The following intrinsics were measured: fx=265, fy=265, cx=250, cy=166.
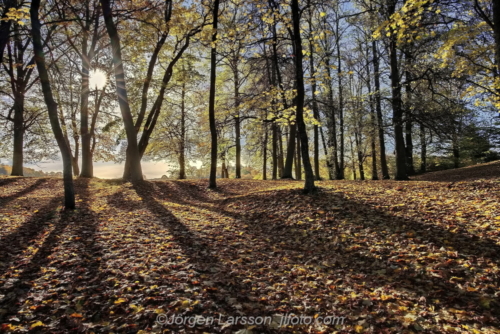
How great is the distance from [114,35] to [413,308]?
14508 millimetres

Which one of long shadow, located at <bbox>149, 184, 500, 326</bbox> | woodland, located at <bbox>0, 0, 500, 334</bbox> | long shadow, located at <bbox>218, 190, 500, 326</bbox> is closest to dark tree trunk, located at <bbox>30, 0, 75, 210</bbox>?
woodland, located at <bbox>0, 0, 500, 334</bbox>

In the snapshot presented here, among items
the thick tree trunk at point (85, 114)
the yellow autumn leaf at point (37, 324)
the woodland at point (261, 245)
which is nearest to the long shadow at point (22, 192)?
the woodland at point (261, 245)

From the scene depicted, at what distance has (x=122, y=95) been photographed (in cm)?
1266

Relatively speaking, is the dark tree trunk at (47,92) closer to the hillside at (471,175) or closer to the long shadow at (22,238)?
the long shadow at (22,238)

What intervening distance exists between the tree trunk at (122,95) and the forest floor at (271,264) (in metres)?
5.53

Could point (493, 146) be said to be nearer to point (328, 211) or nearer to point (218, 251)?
point (328, 211)

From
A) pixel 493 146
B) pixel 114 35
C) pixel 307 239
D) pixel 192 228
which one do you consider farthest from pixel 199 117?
pixel 493 146

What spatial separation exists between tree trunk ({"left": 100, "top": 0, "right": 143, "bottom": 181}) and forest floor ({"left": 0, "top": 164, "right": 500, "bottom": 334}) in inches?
218

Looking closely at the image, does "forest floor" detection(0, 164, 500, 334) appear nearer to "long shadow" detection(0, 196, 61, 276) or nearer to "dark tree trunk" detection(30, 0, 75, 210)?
"long shadow" detection(0, 196, 61, 276)

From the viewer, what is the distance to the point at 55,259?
4551 millimetres

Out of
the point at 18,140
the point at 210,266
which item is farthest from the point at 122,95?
the point at 210,266

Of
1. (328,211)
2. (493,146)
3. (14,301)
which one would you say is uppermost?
(493,146)

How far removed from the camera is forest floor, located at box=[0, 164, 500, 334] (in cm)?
314

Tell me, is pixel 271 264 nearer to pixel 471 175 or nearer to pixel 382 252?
pixel 382 252
